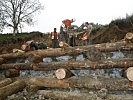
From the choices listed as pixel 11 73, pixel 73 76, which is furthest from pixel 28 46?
pixel 73 76

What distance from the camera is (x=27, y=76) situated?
32.3 feet

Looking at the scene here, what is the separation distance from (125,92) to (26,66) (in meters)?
4.23

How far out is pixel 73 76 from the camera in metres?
8.22

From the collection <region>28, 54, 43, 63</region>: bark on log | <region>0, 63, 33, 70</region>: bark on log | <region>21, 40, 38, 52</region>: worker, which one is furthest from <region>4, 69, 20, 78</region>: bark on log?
<region>21, 40, 38, 52</region>: worker

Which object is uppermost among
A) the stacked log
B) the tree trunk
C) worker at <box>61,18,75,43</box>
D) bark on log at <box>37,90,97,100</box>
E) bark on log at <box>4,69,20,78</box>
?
worker at <box>61,18,75,43</box>

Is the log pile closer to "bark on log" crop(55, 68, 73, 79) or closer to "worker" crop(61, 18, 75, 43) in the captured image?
"bark on log" crop(55, 68, 73, 79)

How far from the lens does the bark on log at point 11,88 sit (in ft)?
25.1

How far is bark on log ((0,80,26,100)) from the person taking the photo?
7.64 metres

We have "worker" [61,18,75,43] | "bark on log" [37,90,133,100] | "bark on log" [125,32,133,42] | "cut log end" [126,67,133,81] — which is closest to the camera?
"cut log end" [126,67,133,81]

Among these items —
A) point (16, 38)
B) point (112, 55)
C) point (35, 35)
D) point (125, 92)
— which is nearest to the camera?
point (125, 92)

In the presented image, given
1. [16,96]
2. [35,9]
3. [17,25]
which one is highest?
[35,9]

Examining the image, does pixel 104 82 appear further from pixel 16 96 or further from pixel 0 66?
pixel 0 66

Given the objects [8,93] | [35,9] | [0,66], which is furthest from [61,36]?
[35,9]

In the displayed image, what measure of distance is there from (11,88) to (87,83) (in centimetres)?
256
